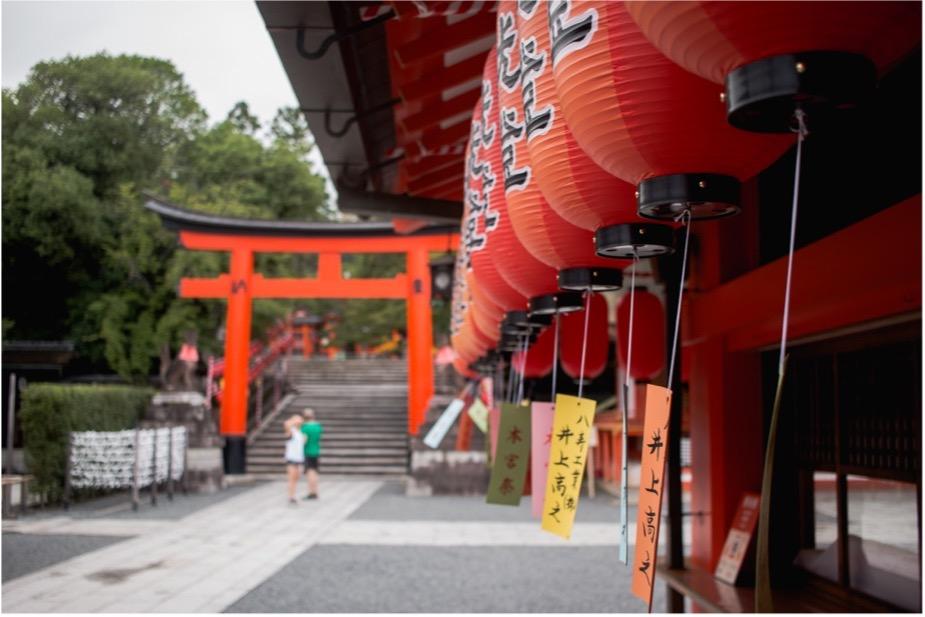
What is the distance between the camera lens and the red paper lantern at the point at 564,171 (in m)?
1.99

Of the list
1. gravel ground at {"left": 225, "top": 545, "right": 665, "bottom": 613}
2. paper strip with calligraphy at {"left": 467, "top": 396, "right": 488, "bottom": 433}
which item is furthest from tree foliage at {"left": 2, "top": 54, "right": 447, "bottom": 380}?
paper strip with calligraphy at {"left": 467, "top": 396, "right": 488, "bottom": 433}

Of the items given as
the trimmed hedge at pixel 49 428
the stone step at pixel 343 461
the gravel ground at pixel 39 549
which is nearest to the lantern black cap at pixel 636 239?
the gravel ground at pixel 39 549

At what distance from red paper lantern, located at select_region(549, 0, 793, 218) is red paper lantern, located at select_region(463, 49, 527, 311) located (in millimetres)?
1337

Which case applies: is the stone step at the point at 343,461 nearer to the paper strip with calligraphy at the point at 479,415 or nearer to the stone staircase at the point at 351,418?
the stone staircase at the point at 351,418

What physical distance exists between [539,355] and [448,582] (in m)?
4.69

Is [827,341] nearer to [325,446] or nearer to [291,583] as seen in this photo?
[291,583]

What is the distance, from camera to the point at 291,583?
929 cm

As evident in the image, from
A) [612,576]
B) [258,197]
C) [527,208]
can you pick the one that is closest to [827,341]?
[527,208]

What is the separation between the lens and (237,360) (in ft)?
66.9

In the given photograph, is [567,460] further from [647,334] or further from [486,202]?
[647,334]

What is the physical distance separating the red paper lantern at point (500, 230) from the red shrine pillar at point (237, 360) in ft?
57.8

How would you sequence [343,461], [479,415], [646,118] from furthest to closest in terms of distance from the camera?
[343,461]
[479,415]
[646,118]

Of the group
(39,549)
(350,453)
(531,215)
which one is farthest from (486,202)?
(350,453)

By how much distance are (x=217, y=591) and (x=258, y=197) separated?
21.8 meters
